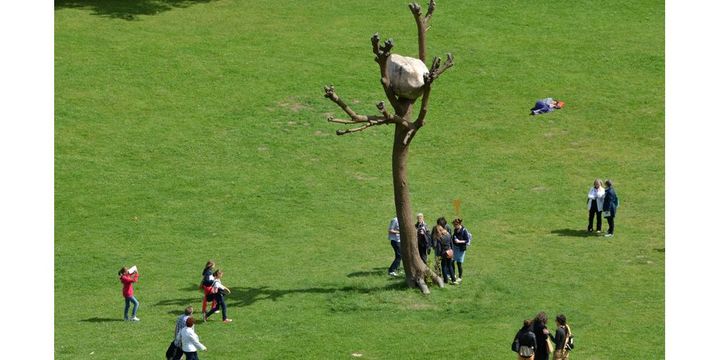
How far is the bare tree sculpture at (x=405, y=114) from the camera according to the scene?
3169 cm

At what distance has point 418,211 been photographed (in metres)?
41.2

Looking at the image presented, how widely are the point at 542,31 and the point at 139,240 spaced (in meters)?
26.0

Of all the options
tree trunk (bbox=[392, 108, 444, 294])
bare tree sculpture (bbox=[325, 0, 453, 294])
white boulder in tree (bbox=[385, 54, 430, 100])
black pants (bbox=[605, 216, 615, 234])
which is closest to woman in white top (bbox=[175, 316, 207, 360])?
bare tree sculpture (bbox=[325, 0, 453, 294])

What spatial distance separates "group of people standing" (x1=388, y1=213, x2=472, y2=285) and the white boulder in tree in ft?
13.1

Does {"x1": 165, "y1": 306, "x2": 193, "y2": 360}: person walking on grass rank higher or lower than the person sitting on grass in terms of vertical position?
lower

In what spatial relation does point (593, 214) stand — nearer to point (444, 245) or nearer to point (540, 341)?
point (444, 245)

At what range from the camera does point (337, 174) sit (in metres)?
44.6

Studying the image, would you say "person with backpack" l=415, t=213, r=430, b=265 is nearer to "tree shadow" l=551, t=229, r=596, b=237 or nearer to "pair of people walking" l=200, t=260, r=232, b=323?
"pair of people walking" l=200, t=260, r=232, b=323

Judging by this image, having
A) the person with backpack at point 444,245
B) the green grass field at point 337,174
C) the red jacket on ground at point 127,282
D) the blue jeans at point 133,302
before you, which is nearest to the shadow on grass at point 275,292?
the green grass field at point 337,174

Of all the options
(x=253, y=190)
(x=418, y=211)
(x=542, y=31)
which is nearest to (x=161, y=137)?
(x=253, y=190)

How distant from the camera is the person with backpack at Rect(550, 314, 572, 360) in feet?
87.1

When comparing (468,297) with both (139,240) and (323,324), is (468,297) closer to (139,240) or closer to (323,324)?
(323,324)

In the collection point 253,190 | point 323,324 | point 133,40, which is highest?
point 133,40

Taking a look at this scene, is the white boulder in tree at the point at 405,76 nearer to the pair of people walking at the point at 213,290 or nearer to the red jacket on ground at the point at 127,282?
the pair of people walking at the point at 213,290
